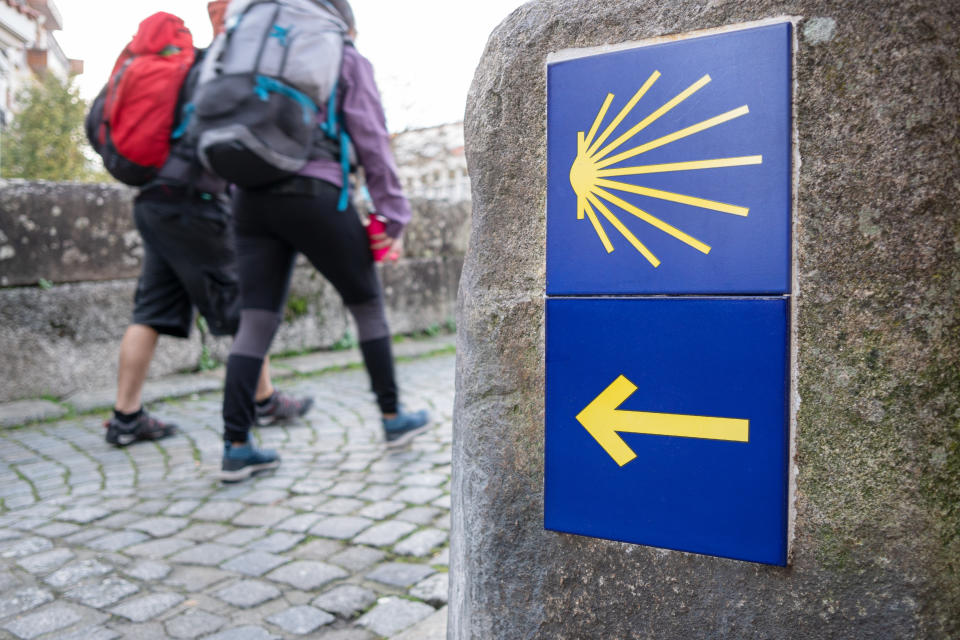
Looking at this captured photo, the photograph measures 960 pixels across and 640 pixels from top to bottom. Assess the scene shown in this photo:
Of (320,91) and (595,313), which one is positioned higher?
(320,91)

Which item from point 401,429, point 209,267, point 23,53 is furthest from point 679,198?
point 23,53

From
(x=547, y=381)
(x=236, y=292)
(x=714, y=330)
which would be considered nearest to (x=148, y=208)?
(x=236, y=292)

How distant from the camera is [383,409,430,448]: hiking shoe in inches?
121

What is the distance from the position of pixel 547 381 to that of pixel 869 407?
47 cm

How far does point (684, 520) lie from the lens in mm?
1122

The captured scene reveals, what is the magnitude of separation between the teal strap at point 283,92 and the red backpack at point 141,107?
66 centimetres

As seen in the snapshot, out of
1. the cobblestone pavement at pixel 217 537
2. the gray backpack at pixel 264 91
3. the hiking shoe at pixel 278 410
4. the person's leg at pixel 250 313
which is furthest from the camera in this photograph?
the hiking shoe at pixel 278 410

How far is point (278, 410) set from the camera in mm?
3592

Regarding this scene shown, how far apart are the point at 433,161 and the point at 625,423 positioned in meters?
7.62

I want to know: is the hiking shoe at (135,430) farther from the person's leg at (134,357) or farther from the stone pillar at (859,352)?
the stone pillar at (859,352)

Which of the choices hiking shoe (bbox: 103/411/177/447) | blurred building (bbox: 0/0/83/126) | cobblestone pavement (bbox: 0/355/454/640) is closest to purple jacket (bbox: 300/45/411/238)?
cobblestone pavement (bbox: 0/355/454/640)

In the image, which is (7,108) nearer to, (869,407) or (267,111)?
(267,111)

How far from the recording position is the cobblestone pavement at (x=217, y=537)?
1.80 m

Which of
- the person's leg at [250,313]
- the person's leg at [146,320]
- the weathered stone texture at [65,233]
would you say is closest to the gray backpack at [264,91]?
the person's leg at [250,313]
